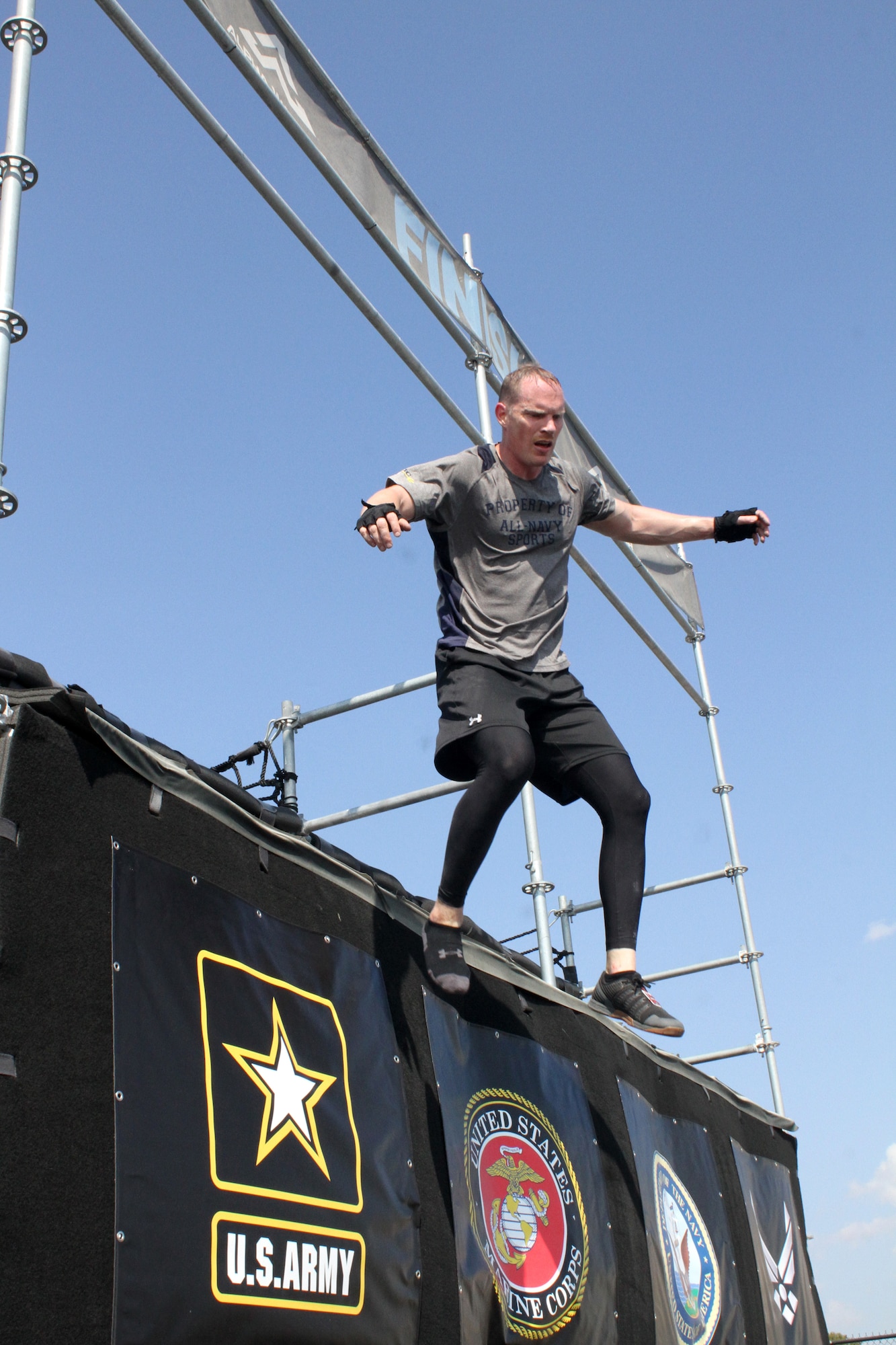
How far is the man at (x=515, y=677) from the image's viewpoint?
119 inches

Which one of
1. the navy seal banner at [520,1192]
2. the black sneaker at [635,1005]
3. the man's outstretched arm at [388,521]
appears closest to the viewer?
the man's outstretched arm at [388,521]

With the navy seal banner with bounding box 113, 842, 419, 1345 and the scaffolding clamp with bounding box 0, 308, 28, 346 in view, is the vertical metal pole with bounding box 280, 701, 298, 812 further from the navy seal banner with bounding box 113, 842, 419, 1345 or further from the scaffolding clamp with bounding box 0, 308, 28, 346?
the scaffolding clamp with bounding box 0, 308, 28, 346

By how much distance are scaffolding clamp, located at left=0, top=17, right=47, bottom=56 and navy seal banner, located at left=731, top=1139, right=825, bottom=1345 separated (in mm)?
4752

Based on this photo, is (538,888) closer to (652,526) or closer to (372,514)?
(652,526)

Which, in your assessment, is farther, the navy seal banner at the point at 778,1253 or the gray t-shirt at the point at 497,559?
the navy seal banner at the point at 778,1253

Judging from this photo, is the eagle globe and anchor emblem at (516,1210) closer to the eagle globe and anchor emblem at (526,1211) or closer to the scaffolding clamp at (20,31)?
the eagle globe and anchor emblem at (526,1211)

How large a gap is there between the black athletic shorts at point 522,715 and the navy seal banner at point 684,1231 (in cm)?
157

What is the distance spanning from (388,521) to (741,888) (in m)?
4.40

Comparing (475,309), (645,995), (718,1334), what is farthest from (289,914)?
(475,309)

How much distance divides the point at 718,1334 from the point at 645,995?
6.80 feet

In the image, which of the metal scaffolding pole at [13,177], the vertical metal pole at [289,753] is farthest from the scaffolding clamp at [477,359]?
the metal scaffolding pole at [13,177]

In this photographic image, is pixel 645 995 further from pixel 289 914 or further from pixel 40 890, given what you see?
pixel 40 890

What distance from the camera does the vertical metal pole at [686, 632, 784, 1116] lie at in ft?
20.4

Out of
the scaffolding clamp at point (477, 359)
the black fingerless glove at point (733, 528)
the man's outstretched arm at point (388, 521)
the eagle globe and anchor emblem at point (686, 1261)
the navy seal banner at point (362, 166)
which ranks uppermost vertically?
the navy seal banner at point (362, 166)
